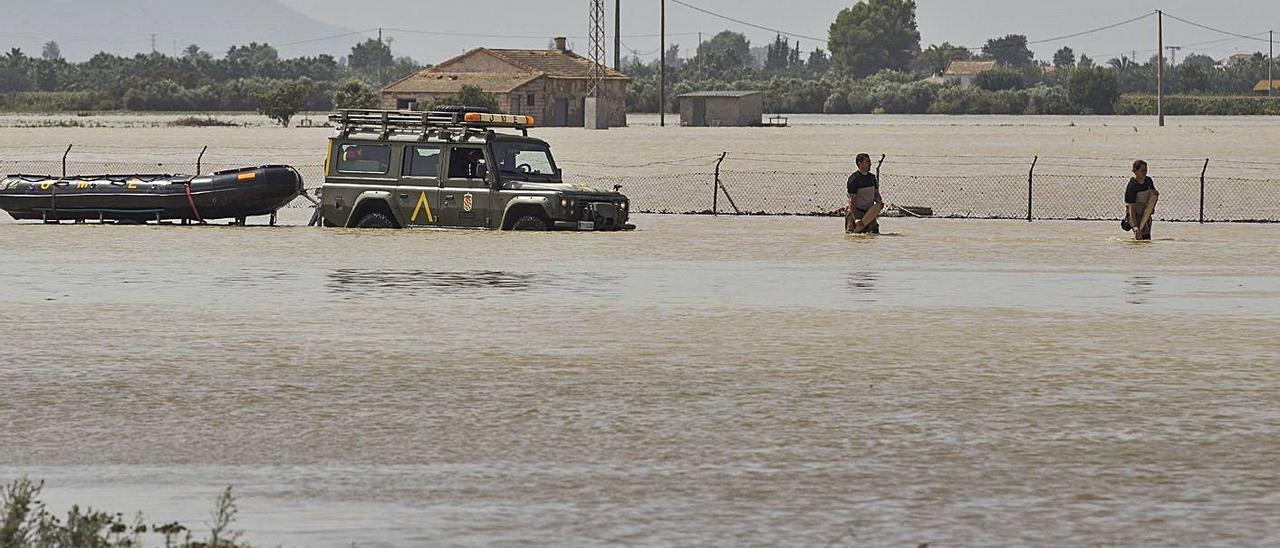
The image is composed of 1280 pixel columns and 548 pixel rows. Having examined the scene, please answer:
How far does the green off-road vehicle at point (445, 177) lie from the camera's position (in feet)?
88.5

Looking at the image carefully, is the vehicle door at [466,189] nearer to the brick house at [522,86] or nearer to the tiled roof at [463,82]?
the brick house at [522,86]

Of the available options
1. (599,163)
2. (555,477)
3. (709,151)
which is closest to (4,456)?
(555,477)

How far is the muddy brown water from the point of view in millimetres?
8752

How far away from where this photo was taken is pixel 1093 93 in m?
133

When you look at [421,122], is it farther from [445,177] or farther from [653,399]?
[653,399]

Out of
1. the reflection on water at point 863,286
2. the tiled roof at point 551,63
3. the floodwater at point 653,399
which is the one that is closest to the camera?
the floodwater at point 653,399

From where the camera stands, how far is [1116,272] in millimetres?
22625

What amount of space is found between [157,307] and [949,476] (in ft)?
33.9

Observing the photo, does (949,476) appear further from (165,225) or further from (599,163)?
(599,163)

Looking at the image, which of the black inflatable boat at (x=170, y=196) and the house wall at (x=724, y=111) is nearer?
the black inflatable boat at (x=170, y=196)

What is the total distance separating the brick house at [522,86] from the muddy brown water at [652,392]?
77.8 meters

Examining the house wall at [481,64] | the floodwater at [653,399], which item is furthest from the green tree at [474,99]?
the floodwater at [653,399]

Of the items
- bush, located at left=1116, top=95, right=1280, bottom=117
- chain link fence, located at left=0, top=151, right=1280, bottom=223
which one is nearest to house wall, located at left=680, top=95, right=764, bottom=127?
bush, located at left=1116, top=95, right=1280, bottom=117

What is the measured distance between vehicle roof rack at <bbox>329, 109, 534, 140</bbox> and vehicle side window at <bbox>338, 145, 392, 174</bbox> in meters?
0.22
